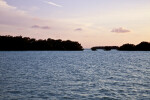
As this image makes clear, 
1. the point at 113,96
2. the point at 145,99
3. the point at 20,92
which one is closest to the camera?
the point at 145,99

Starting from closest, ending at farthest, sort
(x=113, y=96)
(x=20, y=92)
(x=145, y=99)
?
1. (x=145, y=99)
2. (x=113, y=96)
3. (x=20, y=92)

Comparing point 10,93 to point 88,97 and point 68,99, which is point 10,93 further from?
point 88,97

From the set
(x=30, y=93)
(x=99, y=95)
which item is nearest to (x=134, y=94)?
(x=99, y=95)

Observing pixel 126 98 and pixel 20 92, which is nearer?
pixel 126 98

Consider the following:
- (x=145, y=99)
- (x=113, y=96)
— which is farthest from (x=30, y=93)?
(x=145, y=99)

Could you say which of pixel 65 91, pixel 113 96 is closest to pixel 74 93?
pixel 65 91

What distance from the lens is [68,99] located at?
19953 millimetres

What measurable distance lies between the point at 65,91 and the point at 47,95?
2817 millimetres

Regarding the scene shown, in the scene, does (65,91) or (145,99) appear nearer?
(145,99)

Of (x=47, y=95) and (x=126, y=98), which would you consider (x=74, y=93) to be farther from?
(x=126, y=98)

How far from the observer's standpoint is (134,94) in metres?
22.1

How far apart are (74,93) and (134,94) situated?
719 cm

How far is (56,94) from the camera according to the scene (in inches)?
869

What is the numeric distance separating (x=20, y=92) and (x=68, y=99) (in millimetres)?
6646
